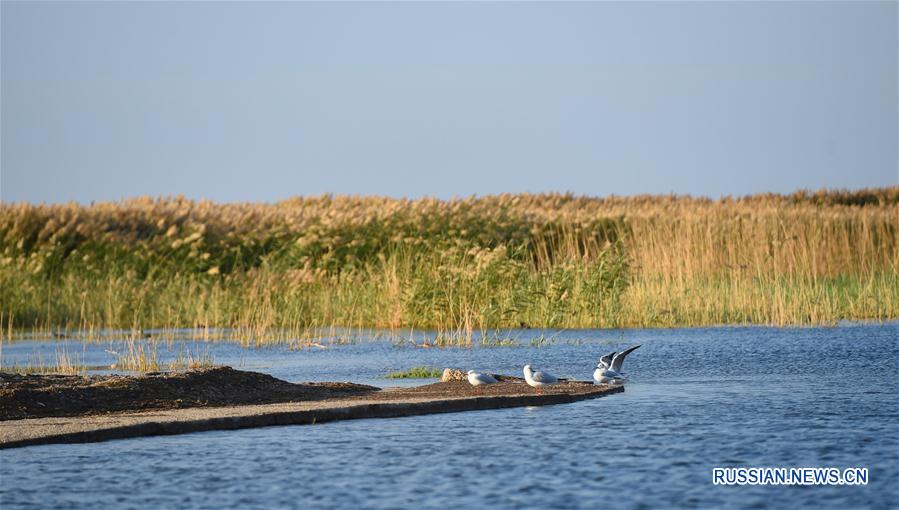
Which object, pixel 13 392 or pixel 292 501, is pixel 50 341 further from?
pixel 292 501

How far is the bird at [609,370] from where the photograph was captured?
1169 cm

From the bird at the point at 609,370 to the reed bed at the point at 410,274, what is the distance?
4847 millimetres

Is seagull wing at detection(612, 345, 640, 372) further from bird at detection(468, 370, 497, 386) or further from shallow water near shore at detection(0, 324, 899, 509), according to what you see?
bird at detection(468, 370, 497, 386)

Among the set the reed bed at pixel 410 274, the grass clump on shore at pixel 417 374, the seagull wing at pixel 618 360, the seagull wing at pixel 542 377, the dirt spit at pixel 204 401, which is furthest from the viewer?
the reed bed at pixel 410 274

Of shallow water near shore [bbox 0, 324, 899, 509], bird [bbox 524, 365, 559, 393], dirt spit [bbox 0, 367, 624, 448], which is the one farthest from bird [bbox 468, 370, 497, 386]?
shallow water near shore [bbox 0, 324, 899, 509]

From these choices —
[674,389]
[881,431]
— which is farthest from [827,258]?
[881,431]

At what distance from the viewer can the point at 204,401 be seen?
10500mm

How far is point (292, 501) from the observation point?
708 centimetres

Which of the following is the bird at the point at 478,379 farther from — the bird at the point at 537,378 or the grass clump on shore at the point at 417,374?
the grass clump on shore at the point at 417,374

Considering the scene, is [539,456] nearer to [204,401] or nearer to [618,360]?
[204,401]

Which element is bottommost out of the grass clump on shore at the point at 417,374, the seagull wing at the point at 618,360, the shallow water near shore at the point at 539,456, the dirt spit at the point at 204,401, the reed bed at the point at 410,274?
the shallow water near shore at the point at 539,456

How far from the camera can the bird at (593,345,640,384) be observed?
1169 cm

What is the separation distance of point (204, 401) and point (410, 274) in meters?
10.6

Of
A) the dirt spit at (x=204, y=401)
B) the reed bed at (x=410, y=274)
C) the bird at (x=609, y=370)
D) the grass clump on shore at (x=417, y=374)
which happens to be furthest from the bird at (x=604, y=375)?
the reed bed at (x=410, y=274)
